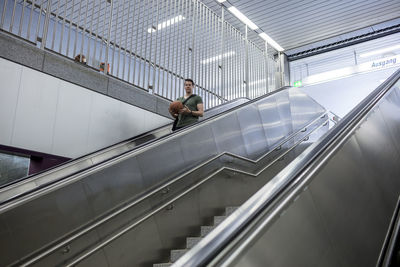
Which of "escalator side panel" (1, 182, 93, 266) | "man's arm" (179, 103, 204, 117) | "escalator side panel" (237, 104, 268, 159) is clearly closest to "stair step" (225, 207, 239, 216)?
"escalator side panel" (237, 104, 268, 159)

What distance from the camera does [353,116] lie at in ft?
9.34

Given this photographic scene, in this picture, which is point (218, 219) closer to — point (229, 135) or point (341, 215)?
point (229, 135)

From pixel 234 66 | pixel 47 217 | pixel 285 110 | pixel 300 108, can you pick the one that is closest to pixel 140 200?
pixel 47 217

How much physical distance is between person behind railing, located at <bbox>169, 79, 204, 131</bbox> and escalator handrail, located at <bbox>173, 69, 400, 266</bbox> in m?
2.48

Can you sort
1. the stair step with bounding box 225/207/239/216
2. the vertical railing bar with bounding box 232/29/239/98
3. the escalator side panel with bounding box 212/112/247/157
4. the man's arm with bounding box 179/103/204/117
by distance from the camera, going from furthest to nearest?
1. the vertical railing bar with bounding box 232/29/239/98
2. the man's arm with bounding box 179/103/204/117
3. the escalator side panel with bounding box 212/112/247/157
4. the stair step with bounding box 225/207/239/216

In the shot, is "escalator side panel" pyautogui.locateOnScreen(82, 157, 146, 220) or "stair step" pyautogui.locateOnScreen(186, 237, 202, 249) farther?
"stair step" pyautogui.locateOnScreen(186, 237, 202, 249)

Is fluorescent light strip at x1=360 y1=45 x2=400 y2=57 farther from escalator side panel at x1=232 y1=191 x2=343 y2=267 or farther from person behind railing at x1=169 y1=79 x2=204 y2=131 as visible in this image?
escalator side panel at x1=232 y1=191 x2=343 y2=267

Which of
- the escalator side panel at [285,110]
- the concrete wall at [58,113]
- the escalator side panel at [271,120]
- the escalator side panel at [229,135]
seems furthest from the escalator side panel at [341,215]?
the escalator side panel at [285,110]

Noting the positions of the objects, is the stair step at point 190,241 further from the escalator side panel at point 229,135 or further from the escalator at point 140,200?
the escalator side panel at point 229,135

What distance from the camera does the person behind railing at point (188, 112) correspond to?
5.05 m

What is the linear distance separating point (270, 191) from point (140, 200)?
1.95 m

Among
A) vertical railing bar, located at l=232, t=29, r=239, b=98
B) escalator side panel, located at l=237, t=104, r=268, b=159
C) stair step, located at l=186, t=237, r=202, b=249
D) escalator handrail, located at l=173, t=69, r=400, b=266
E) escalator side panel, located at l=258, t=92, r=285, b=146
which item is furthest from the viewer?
vertical railing bar, located at l=232, t=29, r=239, b=98

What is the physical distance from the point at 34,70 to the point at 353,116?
370 cm

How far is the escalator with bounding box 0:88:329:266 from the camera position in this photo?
278 centimetres
